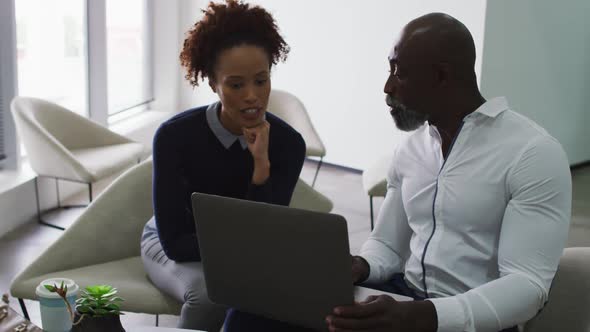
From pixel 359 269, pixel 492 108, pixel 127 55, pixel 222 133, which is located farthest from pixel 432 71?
pixel 127 55

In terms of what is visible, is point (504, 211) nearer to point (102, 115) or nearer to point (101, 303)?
point (101, 303)

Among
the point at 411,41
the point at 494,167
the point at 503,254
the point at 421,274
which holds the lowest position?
the point at 421,274

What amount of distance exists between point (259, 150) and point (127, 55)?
4215 mm

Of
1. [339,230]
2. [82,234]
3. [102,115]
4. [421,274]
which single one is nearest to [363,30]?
[102,115]

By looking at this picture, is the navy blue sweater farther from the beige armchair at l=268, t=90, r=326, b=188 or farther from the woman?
the beige armchair at l=268, t=90, r=326, b=188

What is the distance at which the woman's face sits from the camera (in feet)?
7.97

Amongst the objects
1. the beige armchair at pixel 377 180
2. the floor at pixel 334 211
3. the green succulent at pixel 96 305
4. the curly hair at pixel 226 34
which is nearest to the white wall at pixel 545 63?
the floor at pixel 334 211

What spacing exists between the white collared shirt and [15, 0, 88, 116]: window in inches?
130

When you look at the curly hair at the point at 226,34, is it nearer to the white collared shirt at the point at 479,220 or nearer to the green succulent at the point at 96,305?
the white collared shirt at the point at 479,220

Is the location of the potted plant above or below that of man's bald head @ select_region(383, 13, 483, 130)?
below

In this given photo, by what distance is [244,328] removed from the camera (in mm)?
2027

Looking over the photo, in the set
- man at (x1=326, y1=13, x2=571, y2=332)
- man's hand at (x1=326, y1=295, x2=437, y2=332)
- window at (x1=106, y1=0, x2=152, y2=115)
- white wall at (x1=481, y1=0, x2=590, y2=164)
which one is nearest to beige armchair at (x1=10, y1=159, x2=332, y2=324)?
man at (x1=326, y1=13, x2=571, y2=332)

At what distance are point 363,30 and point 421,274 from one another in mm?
4007

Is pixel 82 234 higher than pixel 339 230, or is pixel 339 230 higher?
pixel 339 230
